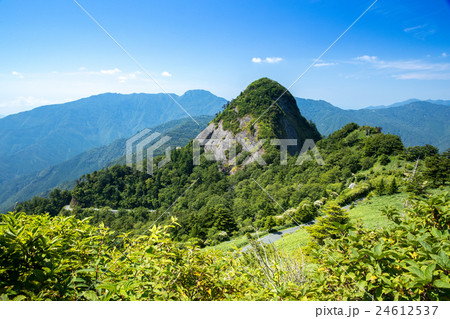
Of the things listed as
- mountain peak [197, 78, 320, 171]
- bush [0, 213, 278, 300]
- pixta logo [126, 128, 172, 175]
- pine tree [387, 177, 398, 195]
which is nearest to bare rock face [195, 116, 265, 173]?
mountain peak [197, 78, 320, 171]

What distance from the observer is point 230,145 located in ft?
235

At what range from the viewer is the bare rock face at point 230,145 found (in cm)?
6431

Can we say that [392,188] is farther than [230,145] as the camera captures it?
No

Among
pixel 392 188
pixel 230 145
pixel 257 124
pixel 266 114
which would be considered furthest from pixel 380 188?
pixel 266 114

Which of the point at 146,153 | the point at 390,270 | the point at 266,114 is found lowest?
the point at 146,153

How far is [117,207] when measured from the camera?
69.8m

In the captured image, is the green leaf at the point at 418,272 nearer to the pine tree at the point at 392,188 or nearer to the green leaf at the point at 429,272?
the green leaf at the point at 429,272

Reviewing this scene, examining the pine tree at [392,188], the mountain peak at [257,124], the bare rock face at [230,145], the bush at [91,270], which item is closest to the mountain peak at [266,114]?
the mountain peak at [257,124]

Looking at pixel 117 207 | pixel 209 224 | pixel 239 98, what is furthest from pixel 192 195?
pixel 239 98

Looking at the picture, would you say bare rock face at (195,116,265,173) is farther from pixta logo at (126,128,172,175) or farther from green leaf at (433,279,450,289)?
green leaf at (433,279,450,289)

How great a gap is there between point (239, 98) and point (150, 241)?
8495cm

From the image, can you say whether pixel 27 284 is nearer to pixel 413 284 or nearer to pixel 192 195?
pixel 413 284

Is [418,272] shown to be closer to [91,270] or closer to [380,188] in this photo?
[91,270]
